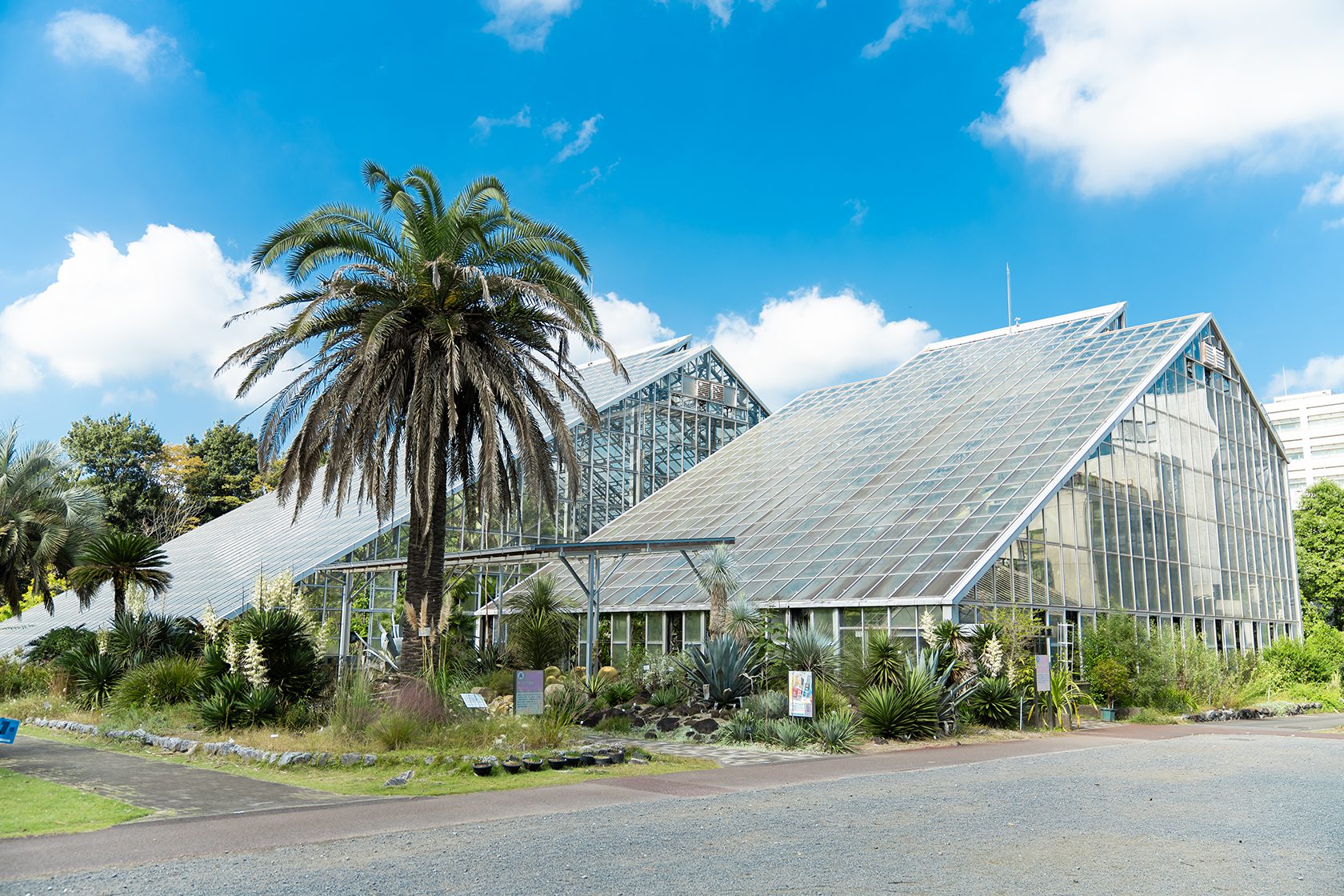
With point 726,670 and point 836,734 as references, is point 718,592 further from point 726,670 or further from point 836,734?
point 836,734

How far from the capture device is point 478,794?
40.1ft

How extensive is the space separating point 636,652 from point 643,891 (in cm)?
2048

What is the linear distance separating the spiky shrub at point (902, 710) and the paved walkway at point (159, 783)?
10.2 metres

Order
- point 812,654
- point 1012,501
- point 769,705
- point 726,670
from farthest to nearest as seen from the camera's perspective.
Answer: point 1012,501, point 726,670, point 812,654, point 769,705

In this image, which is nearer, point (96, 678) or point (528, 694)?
point (528, 694)

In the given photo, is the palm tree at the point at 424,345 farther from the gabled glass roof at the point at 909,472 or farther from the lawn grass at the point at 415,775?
the gabled glass roof at the point at 909,472

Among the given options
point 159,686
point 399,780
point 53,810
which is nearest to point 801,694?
point 399,780

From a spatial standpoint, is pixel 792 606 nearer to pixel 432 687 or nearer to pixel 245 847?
pixel 432 687

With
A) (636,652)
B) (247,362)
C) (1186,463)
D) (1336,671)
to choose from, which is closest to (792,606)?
(636,652)

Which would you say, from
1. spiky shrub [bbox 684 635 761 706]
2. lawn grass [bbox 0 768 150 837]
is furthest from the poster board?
lawn grass [bbox 0 768 150 837]

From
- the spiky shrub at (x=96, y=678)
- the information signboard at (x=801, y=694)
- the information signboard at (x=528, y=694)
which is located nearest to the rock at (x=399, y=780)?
the information signboard at (x=528, y=694)

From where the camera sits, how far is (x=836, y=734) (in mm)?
17516

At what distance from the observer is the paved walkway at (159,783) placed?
11.5 m

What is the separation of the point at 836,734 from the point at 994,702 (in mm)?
5319
